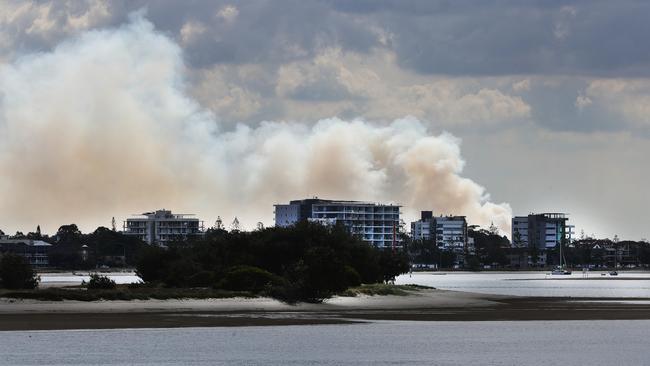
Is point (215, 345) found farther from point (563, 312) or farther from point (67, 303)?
point (563, 312)

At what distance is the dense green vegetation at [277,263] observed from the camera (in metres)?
99.4

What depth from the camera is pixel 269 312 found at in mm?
91312

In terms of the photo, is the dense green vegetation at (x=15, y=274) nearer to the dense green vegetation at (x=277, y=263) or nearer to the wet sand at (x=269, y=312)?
the dense green vegetation at (x=277, y=263)

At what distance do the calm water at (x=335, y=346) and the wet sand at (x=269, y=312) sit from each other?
16.9ft

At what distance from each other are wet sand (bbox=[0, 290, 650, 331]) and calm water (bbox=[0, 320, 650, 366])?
5162 millimetres

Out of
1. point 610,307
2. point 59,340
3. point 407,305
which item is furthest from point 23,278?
point 610,307

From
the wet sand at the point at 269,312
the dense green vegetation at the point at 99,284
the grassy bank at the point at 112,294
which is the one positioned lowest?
the wet sand at the point at 269,312

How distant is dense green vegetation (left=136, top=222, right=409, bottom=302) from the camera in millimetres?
99438

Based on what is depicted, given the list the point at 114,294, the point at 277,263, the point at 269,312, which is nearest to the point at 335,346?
the point at 269,312

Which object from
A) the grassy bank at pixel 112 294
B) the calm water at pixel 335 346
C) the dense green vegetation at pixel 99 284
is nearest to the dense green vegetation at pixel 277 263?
the grassy bank at pixel 112 294

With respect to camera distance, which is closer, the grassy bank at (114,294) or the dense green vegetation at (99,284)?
the grassy bank at (114,294)

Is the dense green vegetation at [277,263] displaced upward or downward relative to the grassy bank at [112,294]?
upward

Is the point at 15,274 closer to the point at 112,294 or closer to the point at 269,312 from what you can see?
the point at 112,294

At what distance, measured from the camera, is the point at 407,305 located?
10562cm
